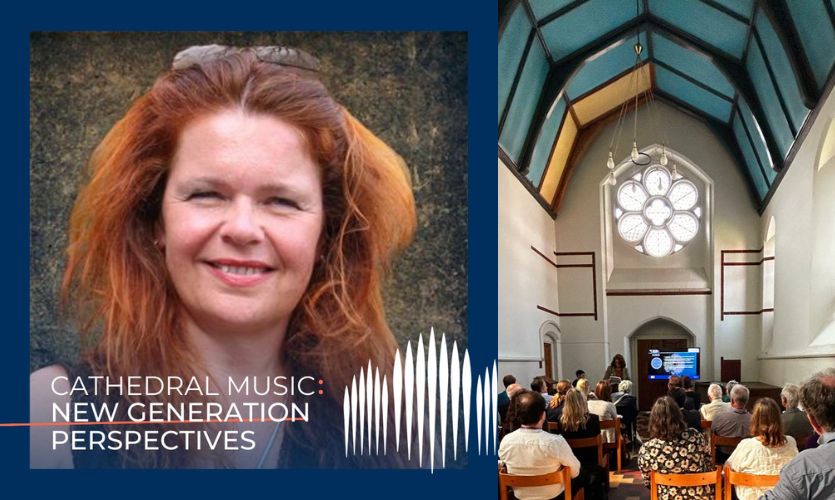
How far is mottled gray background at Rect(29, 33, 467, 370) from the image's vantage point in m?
3.54

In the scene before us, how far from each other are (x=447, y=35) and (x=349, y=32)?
1.18 feet

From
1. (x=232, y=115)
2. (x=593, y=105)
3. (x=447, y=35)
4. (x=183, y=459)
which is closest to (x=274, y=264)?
(x=232, y=115)

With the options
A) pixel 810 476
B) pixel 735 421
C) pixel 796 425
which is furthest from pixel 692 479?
pixel 735 421

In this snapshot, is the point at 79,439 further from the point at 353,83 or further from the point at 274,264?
the point at 353,83

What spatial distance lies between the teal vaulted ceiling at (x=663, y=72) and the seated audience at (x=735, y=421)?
544 centimetres

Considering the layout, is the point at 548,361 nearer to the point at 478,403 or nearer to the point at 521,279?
the point at 521,279

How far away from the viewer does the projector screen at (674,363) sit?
19609 millimetres

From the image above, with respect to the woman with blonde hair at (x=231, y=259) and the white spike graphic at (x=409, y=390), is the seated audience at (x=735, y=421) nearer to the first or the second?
the white spike graphic at (x=409, y=390)

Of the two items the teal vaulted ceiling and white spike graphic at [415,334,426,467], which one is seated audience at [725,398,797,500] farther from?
the teal vaulted ceiling

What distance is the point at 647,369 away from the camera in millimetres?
21312

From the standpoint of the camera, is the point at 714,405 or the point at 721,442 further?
the point at 714,405

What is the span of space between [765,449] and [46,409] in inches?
142

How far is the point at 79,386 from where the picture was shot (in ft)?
11.6

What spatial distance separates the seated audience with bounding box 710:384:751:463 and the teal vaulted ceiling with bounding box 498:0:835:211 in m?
5.44
